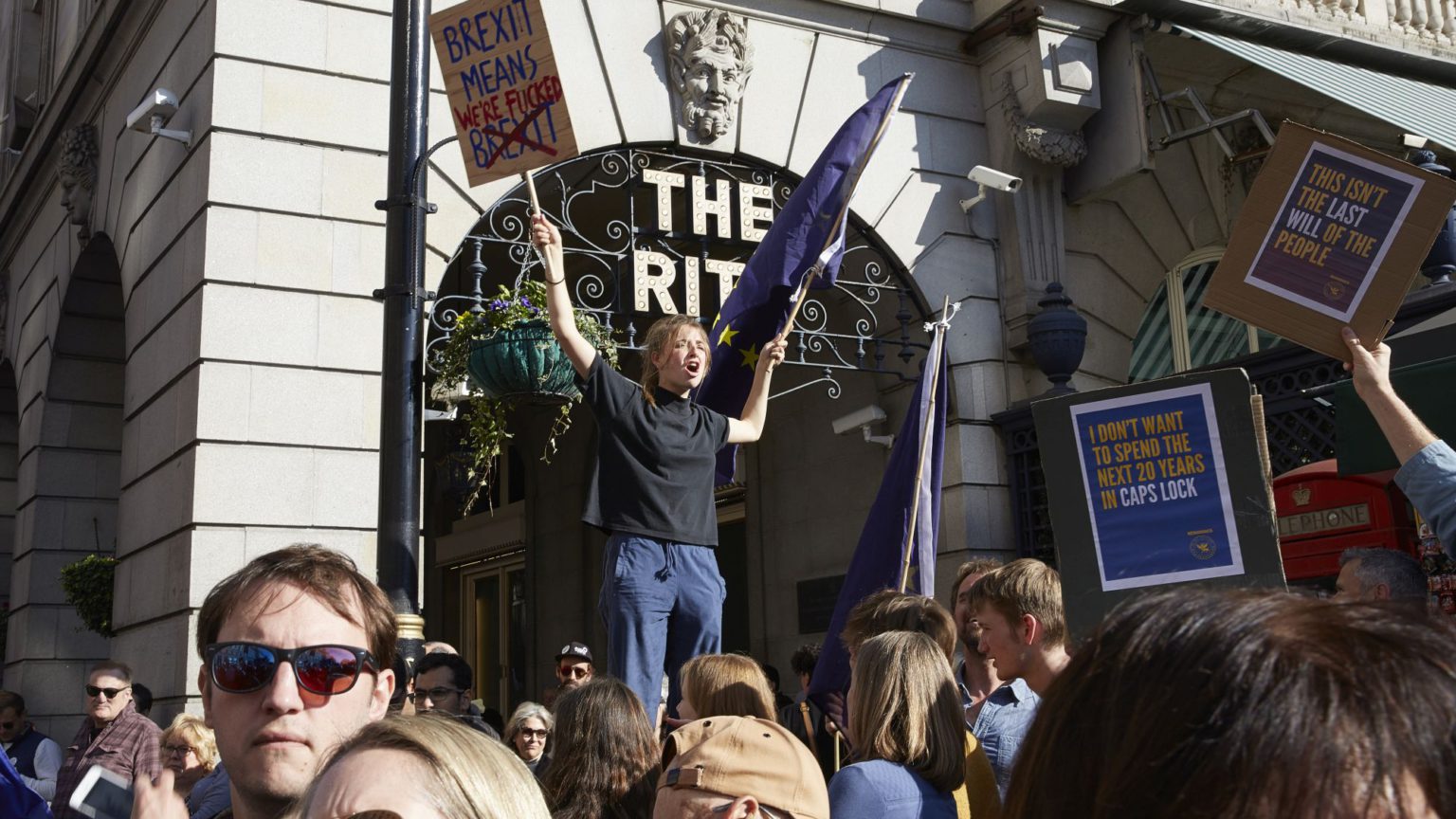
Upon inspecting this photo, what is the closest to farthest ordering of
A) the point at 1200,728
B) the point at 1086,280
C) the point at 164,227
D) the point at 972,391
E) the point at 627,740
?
the point at 1200,728, the point at 627,740, the point at 164,227, the point at 972,391, the point at 1086,280

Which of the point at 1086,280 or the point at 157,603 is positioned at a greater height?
the point at 1086,280

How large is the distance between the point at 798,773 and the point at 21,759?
8282 mm

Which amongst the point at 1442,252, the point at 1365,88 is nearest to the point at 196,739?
the point at 1442,252

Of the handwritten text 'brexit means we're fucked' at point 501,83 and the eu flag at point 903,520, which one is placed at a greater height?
the handwritten text 'brexit means we're fucked' at point 501,83

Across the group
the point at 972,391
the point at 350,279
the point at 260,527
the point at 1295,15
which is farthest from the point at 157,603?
the point at 1295,15

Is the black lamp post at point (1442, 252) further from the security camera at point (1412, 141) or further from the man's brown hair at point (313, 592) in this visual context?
the man's brown hair at point (313, 592)

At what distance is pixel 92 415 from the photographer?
1528 centimetres

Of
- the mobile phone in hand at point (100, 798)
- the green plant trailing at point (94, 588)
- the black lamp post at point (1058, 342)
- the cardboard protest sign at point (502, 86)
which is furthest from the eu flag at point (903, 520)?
the green plant trailing at point (94, 588)

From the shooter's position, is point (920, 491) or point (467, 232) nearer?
point (920, 491)

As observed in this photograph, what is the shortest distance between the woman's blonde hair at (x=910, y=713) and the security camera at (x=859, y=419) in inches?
336

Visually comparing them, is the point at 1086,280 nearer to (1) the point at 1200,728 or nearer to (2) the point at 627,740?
(2) the point at 627,740

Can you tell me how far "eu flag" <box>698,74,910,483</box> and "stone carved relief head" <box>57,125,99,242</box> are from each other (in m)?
8.95

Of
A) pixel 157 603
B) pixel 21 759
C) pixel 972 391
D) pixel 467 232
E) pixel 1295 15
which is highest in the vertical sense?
pixel 1295 15

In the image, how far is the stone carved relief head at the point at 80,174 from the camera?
13.8m
